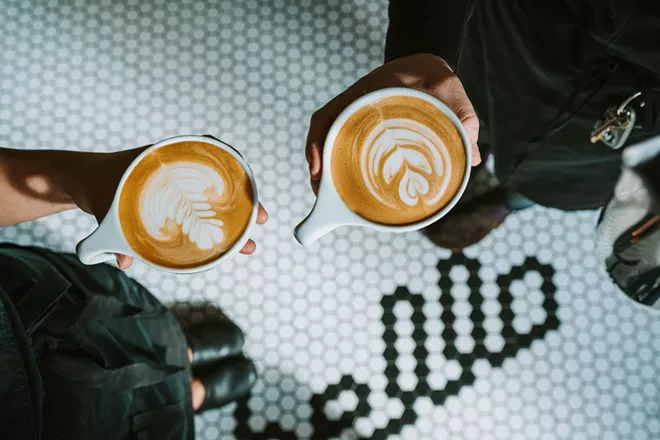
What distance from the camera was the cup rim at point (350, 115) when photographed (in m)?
0.55

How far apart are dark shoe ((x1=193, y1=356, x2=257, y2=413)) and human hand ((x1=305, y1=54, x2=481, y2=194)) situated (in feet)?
2.15

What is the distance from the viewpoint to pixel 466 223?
1167 mm

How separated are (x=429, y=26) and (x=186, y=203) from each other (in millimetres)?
352

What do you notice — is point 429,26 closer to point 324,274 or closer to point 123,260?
point 123,260

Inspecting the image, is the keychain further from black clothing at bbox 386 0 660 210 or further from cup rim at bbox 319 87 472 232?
cup rim at bbox 319 87 472 232

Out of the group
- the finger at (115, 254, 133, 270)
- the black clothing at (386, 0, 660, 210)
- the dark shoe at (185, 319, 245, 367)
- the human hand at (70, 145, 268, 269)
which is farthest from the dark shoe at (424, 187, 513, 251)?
the finger at (115, 254, 133, 270)

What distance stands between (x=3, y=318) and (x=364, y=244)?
28.7 inches

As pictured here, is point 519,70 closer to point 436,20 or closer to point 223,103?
point 436,20

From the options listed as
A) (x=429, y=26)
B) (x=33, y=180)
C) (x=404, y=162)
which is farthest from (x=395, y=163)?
(x=33, y=180)

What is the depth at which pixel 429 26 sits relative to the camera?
621 millimetres

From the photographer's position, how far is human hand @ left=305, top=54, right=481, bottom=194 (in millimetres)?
591

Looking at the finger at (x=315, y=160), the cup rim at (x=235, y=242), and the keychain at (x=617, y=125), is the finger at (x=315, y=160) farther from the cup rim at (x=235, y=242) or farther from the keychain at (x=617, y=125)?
the keychain at (x=617, y=125)

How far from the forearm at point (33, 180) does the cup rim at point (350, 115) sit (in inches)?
14.6

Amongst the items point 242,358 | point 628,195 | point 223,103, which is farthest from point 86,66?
point 628,195
